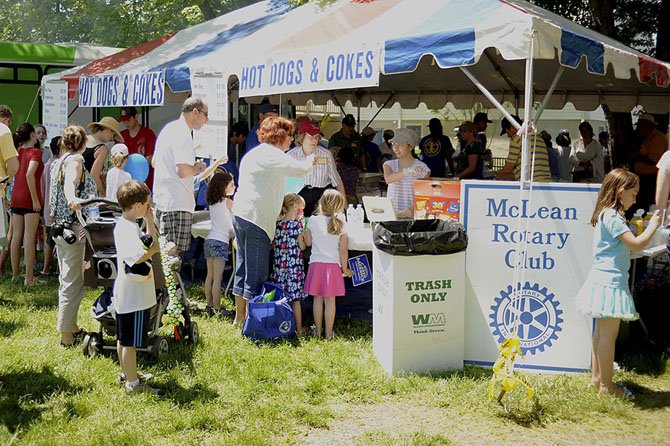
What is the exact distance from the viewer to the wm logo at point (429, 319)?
5219 mm

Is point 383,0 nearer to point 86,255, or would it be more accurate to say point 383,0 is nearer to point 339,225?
point 339,225

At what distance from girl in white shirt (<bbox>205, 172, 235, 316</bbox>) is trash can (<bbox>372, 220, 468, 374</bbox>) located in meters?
2.08

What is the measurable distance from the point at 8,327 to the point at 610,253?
5068 millimetres

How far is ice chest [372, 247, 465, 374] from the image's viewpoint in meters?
5.18

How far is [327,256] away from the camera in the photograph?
6.22m

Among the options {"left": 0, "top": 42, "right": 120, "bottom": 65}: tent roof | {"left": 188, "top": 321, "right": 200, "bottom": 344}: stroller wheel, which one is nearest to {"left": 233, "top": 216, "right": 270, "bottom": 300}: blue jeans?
{"left": 188, "top": 321, "right": 200, "bottom": 344}: stroller wheel

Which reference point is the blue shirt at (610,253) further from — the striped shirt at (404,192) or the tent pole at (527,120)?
the striped shirt at (404,192)

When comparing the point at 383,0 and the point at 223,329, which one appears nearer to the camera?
the point at 223,329

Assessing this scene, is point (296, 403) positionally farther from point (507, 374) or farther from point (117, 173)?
point (117, 173)

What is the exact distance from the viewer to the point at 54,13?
35500 mm

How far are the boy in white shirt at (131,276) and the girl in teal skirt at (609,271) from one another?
9.32 ft

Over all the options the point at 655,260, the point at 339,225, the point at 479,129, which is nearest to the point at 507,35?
the point at 339,225

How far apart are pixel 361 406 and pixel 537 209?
1.90 meters

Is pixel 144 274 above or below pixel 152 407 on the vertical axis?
above
